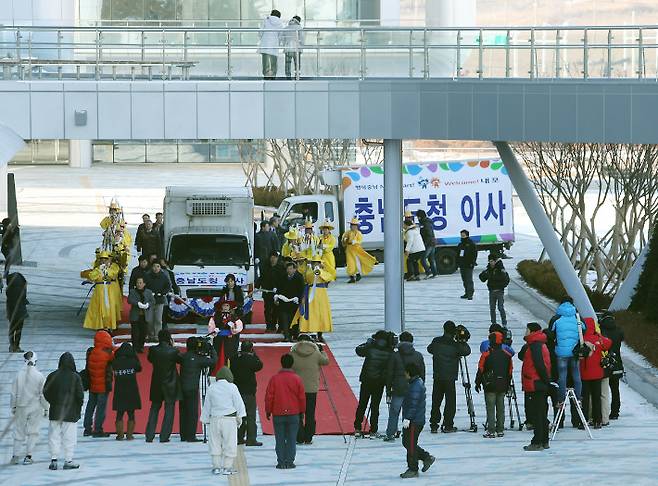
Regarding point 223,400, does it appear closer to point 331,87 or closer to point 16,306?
point 16,306

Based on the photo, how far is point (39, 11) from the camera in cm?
4581

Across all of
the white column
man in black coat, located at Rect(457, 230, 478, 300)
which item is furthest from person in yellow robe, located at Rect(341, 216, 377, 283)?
the white column

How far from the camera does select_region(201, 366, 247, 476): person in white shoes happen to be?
16.3m

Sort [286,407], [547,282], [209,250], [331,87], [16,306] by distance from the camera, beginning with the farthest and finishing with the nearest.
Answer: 1. [547,282]
2. [209,250]
3. [331,87]
4. [16,306]
5. [286,407]

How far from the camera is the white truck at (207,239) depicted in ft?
90.1

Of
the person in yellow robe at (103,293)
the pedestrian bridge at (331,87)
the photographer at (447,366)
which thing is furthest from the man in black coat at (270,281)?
the photographer at (447,366)

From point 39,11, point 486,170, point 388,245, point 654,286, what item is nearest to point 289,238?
point 388,245

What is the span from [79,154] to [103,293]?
184 ft

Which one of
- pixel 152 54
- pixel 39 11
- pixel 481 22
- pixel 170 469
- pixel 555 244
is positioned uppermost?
pixel 481 22

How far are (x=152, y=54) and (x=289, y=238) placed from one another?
397cm

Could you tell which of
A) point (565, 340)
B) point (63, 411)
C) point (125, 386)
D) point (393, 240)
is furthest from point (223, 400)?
point (393, 240)

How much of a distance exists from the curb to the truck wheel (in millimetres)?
1749

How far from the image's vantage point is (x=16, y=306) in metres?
23.7

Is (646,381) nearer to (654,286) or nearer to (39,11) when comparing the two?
(654,286)
